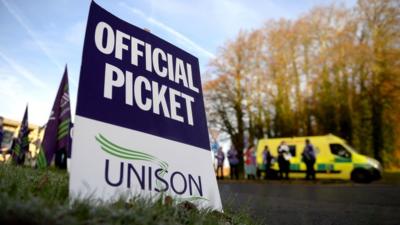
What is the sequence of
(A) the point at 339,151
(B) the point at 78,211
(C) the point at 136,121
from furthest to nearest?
(A) the point at 339,151
(C) the point at 136,121
(B) the point at 78,211

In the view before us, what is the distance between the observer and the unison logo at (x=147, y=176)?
2590mm

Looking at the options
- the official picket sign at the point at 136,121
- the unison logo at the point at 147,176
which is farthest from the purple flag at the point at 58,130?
the unison logo at the point at 147,176

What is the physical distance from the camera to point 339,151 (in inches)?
640

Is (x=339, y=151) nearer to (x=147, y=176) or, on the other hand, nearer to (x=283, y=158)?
(x=283, y=158)

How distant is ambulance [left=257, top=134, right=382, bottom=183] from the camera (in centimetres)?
1534

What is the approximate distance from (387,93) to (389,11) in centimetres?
479

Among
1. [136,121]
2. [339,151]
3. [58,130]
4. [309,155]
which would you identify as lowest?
[136,121]

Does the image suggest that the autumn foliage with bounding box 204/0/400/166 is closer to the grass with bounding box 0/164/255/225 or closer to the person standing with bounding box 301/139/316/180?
the person standing with bounding box 301/139/316/180

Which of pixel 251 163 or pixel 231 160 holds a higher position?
pixel 231 160

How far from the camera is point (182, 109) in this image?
138 inches

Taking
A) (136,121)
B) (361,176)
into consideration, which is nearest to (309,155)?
(361,176)

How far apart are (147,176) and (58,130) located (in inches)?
321

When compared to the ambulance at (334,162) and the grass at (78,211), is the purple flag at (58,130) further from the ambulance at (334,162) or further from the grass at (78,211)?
the ambulance at (334,162)

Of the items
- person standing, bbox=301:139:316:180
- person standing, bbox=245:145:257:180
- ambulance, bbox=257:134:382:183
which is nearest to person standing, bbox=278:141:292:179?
person standing, bbox=301:139:316:180
